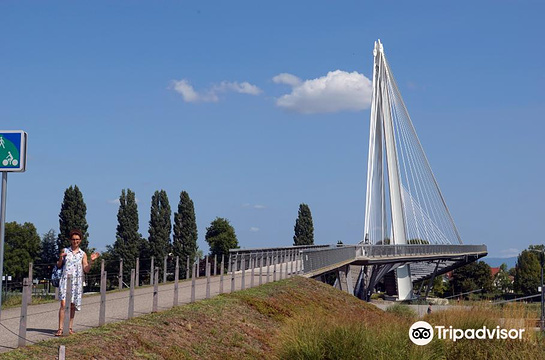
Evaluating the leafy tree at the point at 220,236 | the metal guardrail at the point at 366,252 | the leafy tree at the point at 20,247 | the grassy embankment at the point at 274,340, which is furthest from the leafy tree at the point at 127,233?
the grassy embankment at the point at 274,340

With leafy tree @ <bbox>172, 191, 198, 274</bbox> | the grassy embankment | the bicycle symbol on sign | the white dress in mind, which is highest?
leafy tree @ <bbox>172, 191, 198, 274</bbox>

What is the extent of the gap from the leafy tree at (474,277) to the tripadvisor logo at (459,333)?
10830 centimetres

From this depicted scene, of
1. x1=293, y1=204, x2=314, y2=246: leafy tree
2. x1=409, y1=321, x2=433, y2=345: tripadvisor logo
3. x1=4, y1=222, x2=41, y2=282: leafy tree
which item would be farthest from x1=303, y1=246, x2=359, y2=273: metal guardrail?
x1=293, y1=204, x2=314, y2=246: leafy tree

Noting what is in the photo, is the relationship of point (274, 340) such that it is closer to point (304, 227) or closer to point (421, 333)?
point (421, 333)

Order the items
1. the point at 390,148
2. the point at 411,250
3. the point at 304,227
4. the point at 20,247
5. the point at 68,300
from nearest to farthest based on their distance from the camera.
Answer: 1. the point at 68,300
2. the point at 390,148
3. the point at 411,250
4. the point at 20,247
5. the point at 304,227

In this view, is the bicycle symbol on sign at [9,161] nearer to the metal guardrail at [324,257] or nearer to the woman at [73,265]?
the woman at [73,265]

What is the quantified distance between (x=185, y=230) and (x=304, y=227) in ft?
100

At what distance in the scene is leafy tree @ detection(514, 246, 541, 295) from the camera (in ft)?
466

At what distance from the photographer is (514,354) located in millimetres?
16750

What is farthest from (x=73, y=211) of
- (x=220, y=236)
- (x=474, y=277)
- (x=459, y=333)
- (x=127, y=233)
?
(x=459, y=333)

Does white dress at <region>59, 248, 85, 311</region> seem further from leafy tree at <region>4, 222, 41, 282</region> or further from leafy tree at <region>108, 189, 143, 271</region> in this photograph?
leafy tree at <region>4, 222, 41, 282</region>

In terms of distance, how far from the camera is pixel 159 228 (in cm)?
9300

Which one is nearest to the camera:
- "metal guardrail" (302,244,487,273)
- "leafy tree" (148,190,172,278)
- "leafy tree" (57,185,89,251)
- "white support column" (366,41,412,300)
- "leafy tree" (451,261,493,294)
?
"metal guardrail" (302,244,487,273)

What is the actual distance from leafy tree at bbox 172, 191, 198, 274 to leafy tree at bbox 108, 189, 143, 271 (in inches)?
160
